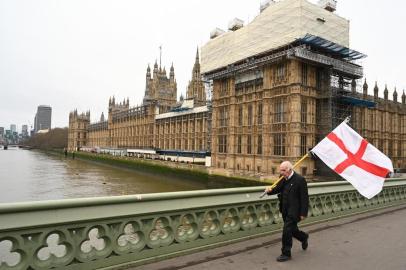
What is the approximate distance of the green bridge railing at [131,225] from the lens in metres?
3.56

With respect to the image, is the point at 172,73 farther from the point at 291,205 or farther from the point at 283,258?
the point at 283,258

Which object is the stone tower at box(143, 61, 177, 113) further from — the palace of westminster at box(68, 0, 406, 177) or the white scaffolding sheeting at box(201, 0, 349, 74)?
the white scaffolding sheeting at box(201, 0, 349, 74)

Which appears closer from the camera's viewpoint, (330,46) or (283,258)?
(283,258)

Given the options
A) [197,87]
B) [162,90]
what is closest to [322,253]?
[197,87]

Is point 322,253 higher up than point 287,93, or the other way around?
point 287,93

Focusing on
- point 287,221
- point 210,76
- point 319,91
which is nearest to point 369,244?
point 287,221

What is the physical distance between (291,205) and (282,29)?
31441 mm

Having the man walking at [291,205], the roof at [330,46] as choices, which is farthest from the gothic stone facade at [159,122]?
the man walking at [291,205]

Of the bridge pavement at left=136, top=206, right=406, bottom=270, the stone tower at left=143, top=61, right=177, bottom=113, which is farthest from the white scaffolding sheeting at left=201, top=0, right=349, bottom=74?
the stone tower at left=143, top=61, right=177, bottom=113

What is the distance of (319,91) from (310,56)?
158 inches

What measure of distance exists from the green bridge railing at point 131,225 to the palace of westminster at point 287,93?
2587cm

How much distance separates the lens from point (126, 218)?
434 centimetres

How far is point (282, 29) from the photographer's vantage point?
33281mm

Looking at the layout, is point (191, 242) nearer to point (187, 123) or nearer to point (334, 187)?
point (334, 187)
